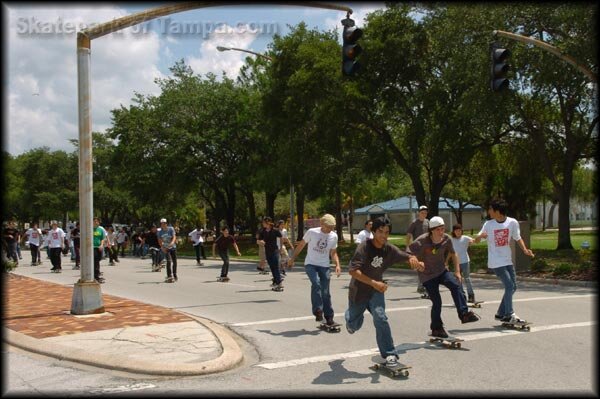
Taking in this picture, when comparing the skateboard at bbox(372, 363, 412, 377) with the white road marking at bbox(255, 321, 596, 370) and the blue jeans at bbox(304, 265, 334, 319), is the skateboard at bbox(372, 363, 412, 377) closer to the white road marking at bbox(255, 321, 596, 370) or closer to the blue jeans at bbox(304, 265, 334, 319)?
the white road marking at bbox(255, 321, 596, 370)

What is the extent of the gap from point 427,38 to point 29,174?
169 ft

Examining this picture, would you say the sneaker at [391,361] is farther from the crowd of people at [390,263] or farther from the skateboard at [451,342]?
the skateboard at [451,342]

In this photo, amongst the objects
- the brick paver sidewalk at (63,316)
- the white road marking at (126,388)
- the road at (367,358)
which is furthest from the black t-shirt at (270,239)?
the white road marking at (126,388)

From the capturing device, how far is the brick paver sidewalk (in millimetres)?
9336

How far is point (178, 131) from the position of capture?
126 feet

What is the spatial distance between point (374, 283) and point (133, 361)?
9.74ft

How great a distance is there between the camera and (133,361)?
7195mm

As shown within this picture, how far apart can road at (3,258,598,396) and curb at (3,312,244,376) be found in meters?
0.12

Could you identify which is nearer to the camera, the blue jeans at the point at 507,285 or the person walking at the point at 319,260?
the blue jeans at the point at 507,285

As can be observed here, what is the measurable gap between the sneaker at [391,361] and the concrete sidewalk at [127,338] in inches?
73.1

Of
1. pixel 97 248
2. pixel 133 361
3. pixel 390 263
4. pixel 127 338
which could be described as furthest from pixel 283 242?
pixel 133 361

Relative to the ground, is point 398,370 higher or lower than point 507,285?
lower

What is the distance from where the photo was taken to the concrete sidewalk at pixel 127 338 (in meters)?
7.21

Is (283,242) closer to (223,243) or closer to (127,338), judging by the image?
(223,243)
